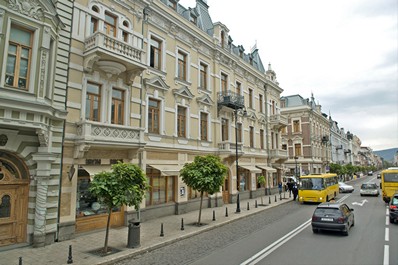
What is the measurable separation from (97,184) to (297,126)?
4596 cm

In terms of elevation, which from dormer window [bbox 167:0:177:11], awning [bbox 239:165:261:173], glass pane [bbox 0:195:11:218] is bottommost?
glass pane [bbox 0:195:11:218]

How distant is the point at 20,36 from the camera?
10414 mm

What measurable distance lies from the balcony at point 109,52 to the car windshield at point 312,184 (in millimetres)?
18570

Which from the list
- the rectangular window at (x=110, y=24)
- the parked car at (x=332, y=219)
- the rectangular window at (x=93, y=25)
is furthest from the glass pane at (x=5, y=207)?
the parked car at (x=332, y=219)

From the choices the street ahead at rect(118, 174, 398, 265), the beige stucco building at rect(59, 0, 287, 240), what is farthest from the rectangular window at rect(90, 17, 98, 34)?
the street ahead at rect(118, 174, 398, 265)

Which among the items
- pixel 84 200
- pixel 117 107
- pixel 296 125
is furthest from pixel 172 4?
pixel 296 125

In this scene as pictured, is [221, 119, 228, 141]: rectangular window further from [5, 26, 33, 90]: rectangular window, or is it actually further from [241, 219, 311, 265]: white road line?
[5, 26, 33, 90]: rectangular window

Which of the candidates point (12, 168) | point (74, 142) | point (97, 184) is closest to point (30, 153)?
point (12, 168)

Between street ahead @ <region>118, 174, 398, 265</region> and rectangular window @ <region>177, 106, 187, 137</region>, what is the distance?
7606 millimetres

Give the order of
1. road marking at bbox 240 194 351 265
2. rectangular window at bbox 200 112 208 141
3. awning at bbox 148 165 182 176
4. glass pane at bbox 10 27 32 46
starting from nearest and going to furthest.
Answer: road marking at bbox 240 194 351 265 → glass pane at bbox 10 27 32 46 → awning at bbox 148 165 182 176 → rectangular window at bbox 200 112 208 141

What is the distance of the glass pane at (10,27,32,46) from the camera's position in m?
10.2

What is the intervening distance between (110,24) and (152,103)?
17.4ft

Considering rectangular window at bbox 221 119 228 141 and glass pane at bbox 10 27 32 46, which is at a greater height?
glass pane at bbox 10 27 32 46

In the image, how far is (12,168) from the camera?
35.8 feet
